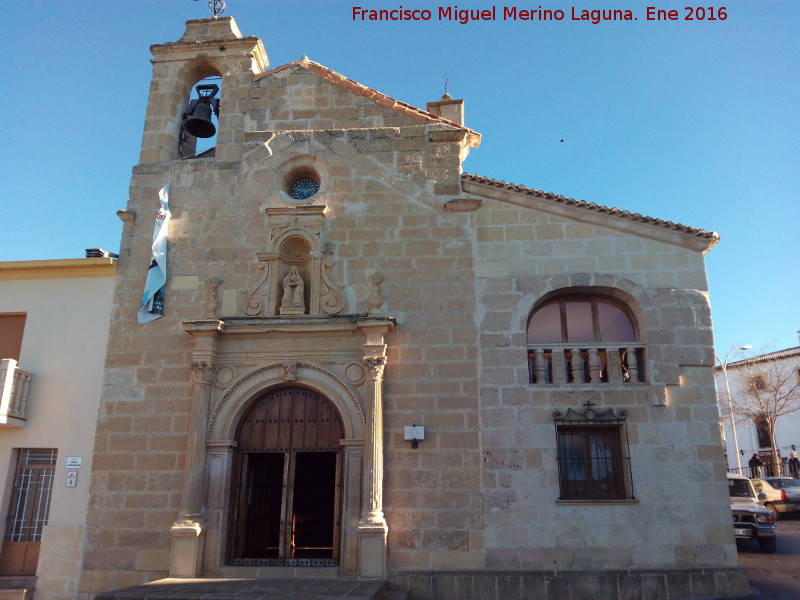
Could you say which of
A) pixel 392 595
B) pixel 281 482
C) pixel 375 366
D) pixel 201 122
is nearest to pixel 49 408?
pixel 281 482

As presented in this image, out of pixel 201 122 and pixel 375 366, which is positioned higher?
pixel 201 122

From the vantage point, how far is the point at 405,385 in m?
10.8

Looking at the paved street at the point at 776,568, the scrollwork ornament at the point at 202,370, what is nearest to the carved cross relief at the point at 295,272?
the scrollwork ornament at the point at 202,370

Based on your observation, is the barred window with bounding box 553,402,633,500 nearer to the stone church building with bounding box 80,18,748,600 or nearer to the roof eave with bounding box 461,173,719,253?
the stone church building with bounding box 80,18,748,600

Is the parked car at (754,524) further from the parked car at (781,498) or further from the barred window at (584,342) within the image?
the parked car at (781,498)

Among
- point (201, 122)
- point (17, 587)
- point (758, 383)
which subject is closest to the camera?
point (17, 587)

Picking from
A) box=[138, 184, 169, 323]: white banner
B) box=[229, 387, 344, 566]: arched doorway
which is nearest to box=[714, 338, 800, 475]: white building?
box=[229, 387, 344, 566]: arched doorway

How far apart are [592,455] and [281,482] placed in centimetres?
525

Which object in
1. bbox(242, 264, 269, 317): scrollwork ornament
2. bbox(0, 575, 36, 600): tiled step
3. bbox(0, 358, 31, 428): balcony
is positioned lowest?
bbox(0, 575, 36, 600): tiled step

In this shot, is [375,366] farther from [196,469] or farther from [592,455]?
[592,455]

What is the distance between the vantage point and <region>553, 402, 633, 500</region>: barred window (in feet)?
34.0

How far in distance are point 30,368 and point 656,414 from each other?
1076cm

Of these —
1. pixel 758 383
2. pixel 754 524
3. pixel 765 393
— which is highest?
pixel 758 383

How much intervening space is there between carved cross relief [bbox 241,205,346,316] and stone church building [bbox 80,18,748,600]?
1.6 inches
